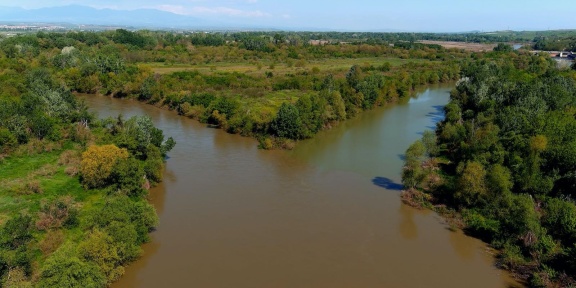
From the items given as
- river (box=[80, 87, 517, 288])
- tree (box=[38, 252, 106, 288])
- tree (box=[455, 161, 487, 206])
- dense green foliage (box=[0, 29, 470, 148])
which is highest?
dense green foliage (box=[0, 29, 470, 148])

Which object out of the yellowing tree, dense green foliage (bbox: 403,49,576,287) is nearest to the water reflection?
dense green foliage (bbox: 403,49,576,287)

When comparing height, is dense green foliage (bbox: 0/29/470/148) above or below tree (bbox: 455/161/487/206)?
above

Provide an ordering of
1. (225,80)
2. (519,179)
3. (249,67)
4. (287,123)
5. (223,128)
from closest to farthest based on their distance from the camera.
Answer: (519,179) → (287,123) → (223,128) → (225,80) → (249,67)

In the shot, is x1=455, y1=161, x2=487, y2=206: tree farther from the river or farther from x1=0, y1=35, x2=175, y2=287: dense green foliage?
x1=0, y1=35, x2=175, y2=287: dense green foliage

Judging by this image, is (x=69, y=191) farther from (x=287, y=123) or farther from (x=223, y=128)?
(x=223, y=128)

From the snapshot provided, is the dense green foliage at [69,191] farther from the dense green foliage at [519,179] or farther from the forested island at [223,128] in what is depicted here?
the dense green foliage at [519,179]

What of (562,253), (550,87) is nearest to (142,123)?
(562,253)

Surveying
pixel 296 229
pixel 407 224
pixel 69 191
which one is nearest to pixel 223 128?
pixel 69 191
